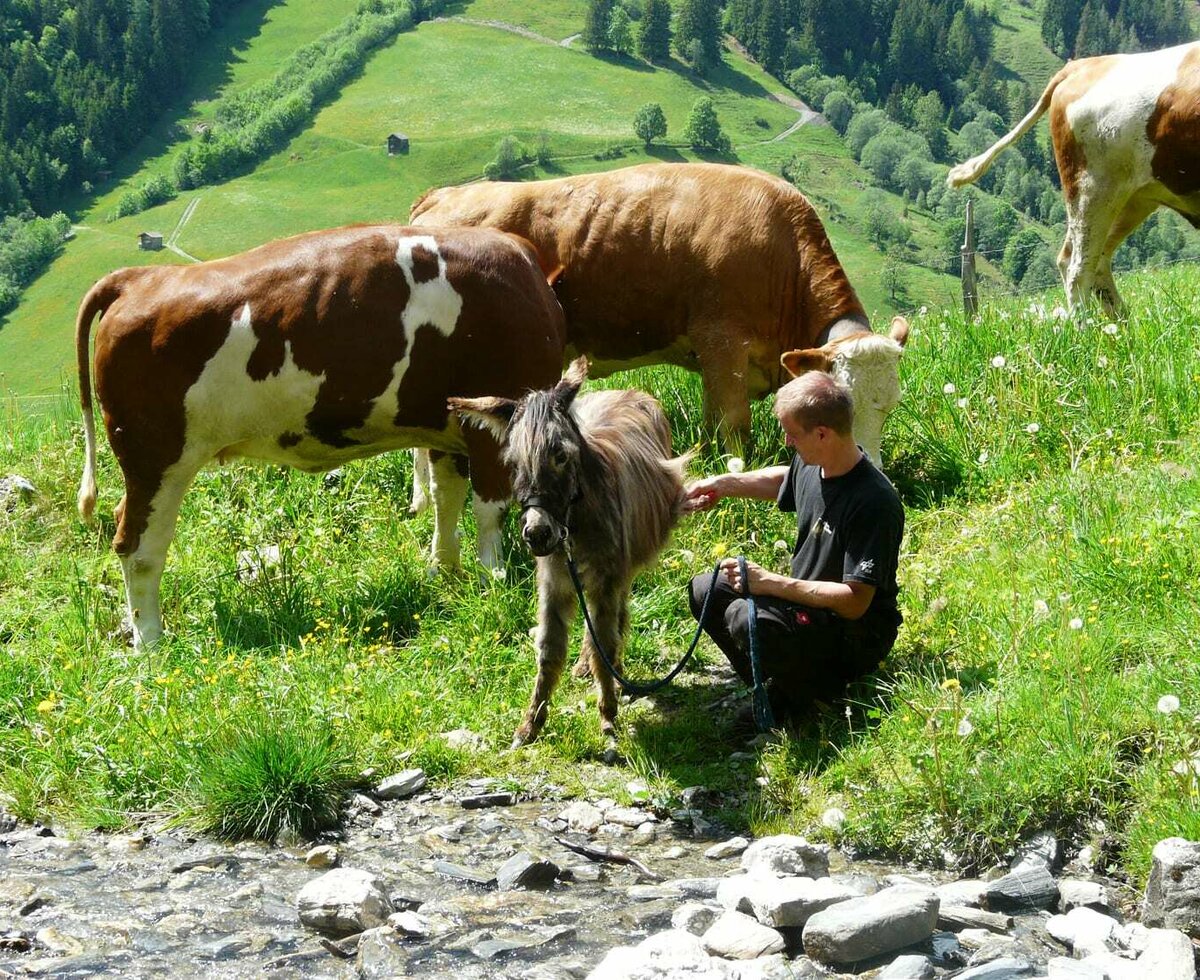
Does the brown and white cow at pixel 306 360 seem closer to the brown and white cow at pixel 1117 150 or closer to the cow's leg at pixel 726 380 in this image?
the cow's leg at pixel 726 380

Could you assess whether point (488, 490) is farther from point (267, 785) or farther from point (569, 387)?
point (267, 785)

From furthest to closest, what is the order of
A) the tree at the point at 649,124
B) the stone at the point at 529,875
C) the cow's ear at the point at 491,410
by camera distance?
the tree at the point at 649,124 < the cow's ear at the point at 491,410 < the stone at the point at 529,875

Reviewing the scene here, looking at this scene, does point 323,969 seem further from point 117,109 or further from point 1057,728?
point 117,109

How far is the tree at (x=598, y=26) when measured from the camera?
142250 mm

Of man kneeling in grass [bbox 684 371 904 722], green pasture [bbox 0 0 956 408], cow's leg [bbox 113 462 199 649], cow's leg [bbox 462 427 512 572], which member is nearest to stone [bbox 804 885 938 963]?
man kneeling in grass [bbox 684 371 904 722]

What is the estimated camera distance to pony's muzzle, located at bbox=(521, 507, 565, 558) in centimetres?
550

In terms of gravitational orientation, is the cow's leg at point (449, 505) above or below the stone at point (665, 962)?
below

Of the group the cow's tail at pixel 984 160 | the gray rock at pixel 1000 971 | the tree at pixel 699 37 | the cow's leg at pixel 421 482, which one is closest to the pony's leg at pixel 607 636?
the gray rock at pixel 1000 971

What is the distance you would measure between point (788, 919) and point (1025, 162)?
12206 centimetres

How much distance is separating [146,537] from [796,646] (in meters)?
3.99

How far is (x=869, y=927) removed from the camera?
13.3 feet

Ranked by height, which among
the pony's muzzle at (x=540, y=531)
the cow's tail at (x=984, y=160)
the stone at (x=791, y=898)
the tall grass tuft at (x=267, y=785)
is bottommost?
the tall grass tuft at (x=267, y=785)

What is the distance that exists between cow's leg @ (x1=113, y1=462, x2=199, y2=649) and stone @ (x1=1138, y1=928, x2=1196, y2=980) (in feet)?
18.5

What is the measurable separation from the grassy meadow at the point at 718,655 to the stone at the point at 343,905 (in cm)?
98
